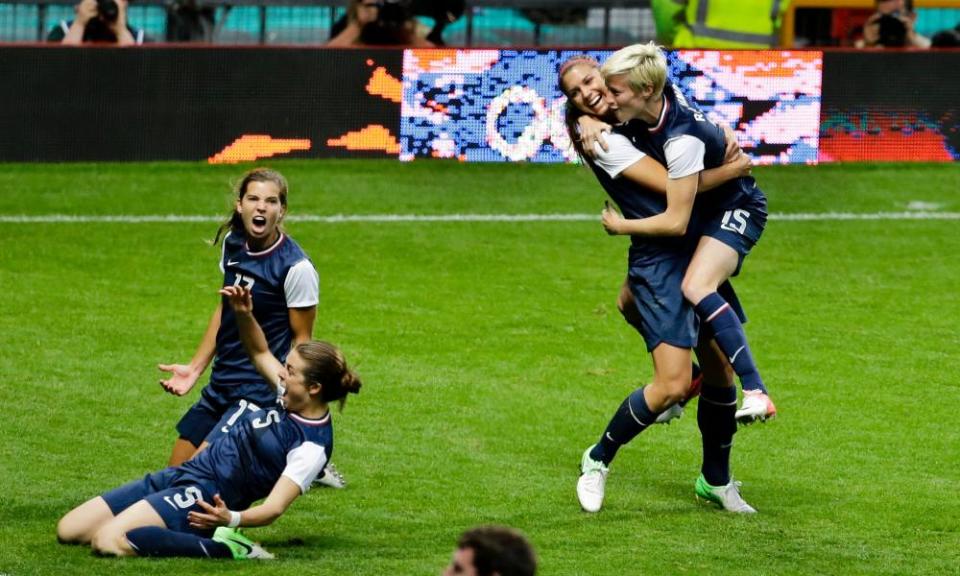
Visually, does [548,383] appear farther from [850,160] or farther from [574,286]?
[850,160]

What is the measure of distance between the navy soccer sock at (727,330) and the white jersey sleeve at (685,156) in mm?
586

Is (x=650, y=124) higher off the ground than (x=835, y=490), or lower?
higher

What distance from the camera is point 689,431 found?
406 inches

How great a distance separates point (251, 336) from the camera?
7.72 metres

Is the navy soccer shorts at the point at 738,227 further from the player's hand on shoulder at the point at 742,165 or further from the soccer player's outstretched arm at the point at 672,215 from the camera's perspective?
the soccer player's outstretched arm at the point at 672,215

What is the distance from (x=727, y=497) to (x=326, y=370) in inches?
90.7

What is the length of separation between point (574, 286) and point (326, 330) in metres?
2.38

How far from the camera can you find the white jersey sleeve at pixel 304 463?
718 cm

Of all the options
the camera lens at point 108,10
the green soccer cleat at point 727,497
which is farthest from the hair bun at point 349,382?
the camera lens at point 108,10

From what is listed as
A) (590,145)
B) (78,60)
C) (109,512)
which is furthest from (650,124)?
(78,60)

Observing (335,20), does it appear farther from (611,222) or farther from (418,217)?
(611,222)

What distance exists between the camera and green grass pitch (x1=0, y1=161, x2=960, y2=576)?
8023mm

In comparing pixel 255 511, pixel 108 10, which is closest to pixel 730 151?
pixel 255 511

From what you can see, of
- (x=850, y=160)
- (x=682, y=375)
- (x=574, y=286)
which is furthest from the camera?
(x=850, y=160)
